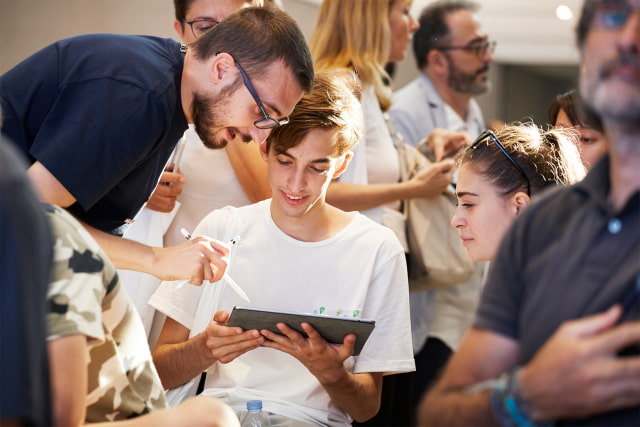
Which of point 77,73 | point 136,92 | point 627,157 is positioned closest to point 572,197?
point 627,157

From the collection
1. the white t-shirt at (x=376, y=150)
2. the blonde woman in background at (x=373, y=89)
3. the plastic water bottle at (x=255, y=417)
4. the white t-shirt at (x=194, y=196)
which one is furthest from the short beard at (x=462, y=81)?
the plastic water bottle at (x=255, y=417)

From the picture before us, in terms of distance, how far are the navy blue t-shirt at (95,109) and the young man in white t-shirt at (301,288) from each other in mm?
355

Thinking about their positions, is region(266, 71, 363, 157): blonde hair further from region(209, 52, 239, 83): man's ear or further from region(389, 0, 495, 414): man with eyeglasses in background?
region(389, 0, 495, 414): man with eyeglasses in background

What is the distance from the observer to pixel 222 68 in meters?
2.26

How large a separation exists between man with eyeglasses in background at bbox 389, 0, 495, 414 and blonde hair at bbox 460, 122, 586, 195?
1.26 meters

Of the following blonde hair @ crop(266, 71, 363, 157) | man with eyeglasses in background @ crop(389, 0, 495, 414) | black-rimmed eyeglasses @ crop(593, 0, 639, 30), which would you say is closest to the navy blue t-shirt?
blonde hair @ crop(266, 71, 363, 157)

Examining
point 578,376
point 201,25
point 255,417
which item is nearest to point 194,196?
point 201,25

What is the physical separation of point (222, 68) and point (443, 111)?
2028mm

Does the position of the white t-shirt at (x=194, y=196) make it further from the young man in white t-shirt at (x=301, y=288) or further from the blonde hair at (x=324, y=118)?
the blonde hair at (x=324, y=118)

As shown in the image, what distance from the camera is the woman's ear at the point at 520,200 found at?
2.26 m

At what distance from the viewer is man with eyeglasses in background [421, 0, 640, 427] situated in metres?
1.22

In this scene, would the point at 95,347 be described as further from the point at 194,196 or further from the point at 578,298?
the point at 194,196

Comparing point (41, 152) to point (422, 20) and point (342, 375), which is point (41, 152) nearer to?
point (342, 375)

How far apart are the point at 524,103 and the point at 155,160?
19.6 ft
